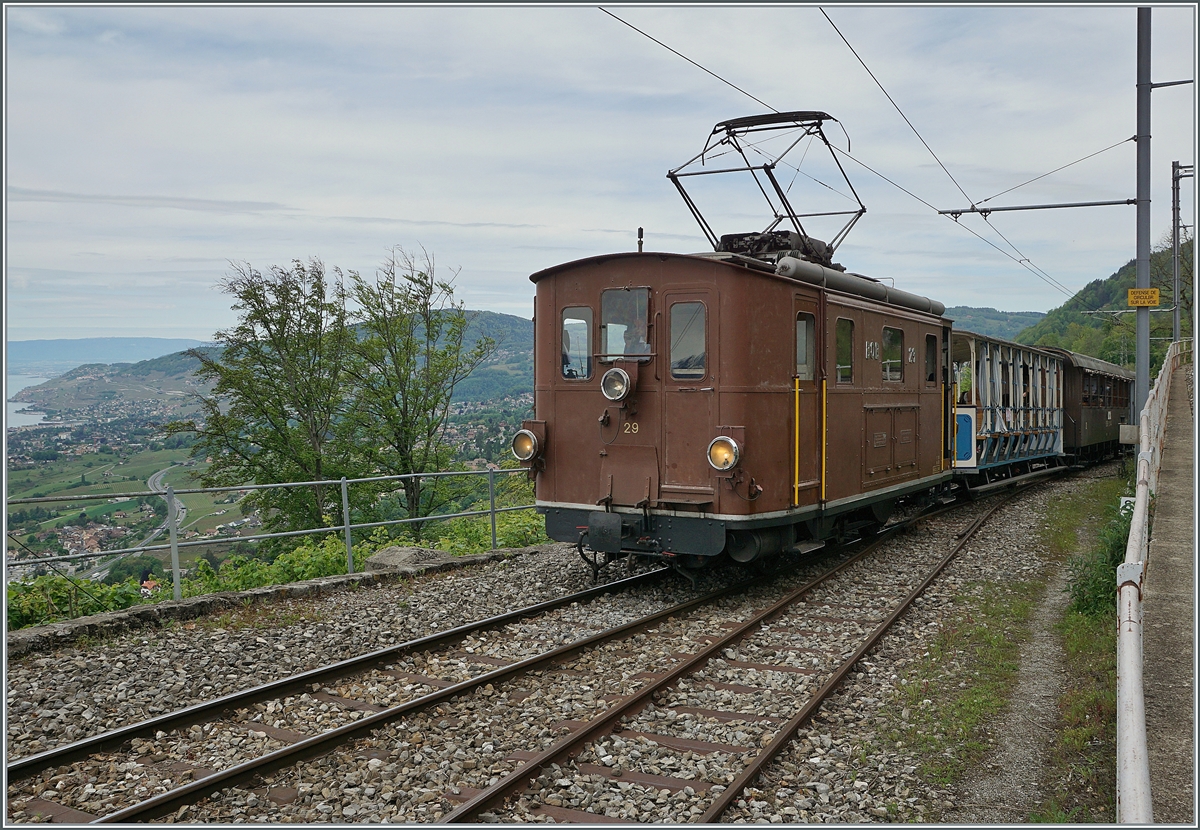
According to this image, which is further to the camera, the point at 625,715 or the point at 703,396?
the point at 703,396

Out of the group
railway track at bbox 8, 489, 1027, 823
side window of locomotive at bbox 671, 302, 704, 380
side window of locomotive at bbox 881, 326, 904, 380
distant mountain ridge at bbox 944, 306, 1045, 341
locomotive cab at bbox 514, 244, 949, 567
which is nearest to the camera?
railway track at bbox 8, 489, 1027, 823

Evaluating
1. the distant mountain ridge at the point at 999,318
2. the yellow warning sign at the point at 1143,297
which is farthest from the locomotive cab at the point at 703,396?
the distant mountain ridge at the point at 999,318

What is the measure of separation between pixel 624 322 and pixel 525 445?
1817 mm

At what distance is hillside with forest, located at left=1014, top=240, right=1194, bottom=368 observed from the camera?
42.9 m

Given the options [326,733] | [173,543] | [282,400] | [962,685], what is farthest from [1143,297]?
[282,400]

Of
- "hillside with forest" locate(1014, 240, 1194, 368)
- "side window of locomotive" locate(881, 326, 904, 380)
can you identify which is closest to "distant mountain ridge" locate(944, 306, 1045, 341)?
"hillside with forest" locate(1014, 240, 1194, 368)

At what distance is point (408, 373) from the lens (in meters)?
25.9

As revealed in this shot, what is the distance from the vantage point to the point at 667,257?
891 cm

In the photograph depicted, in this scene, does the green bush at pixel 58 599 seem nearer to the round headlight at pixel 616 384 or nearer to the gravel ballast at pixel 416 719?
the gravel ballast at pixel 416 719

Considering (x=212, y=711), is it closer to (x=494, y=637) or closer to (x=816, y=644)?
(x=494, y=637)

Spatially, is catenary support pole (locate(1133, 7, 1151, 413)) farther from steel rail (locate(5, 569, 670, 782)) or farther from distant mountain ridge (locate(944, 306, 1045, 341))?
distant mountain ridge (locate(944, 306, 1045, 341))

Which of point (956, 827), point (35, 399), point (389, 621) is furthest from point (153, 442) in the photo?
point (956, 827)

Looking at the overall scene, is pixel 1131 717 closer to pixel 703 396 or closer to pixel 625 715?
pixel 625 715

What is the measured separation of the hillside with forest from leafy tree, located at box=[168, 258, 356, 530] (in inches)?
1350
